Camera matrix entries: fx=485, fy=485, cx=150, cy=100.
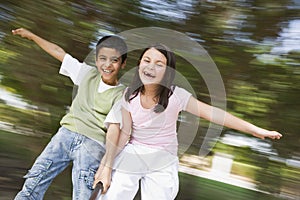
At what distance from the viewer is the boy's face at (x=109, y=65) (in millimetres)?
1900

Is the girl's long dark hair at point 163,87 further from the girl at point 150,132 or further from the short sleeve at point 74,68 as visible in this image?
the short sleeve at point 74,68

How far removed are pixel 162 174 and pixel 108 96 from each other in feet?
1.22

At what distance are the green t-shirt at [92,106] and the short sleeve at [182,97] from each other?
0.70 feet

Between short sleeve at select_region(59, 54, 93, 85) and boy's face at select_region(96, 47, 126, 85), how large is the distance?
0.11 m

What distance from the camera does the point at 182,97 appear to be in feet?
6.32

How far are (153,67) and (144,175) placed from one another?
17.1 inches

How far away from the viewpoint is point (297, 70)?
210 cm

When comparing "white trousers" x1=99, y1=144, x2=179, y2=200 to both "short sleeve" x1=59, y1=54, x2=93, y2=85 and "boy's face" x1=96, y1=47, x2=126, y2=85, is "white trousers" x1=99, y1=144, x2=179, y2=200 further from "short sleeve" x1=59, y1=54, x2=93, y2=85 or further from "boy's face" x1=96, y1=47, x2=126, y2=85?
"short sleeve" x1=59, y1=54, x2=93, y2=85

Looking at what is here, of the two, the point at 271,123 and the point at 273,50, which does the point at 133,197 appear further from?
the point at 273,50

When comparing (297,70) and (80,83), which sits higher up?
(297,70)

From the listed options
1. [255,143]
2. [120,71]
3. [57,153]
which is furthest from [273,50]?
[57,153]

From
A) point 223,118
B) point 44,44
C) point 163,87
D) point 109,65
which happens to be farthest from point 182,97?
point 44,44

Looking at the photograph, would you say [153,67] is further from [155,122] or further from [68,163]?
[68,163]

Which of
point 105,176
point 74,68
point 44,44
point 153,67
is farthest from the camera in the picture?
point 44,44
